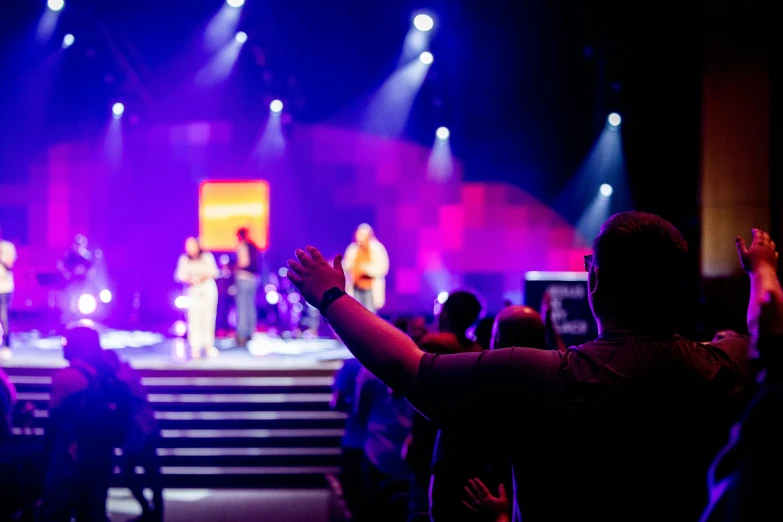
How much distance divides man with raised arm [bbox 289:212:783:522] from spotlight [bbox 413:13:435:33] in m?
11.4

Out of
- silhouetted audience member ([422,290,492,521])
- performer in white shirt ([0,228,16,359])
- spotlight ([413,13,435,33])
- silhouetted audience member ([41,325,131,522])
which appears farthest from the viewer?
spotlight ([413,13,435,33])

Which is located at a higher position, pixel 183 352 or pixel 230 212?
pixel 230 212

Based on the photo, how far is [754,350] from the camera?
1026mm

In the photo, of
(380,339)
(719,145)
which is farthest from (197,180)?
(380,339)

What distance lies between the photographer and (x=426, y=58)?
13.0m

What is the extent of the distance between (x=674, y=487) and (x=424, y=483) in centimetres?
182

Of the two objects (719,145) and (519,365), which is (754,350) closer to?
(519,365)

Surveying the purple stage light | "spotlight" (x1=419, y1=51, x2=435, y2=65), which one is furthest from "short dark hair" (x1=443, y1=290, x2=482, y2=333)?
"spotlight" (x1=419, y1=51, x2=435, y2=65)

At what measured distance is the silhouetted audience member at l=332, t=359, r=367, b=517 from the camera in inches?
196

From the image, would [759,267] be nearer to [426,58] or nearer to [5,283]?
[5,283]

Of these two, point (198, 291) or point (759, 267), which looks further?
point (198, 291)

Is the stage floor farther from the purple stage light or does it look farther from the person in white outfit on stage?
the purple stage light

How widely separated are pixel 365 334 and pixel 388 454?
285 cm

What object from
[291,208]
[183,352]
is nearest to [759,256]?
[183,352]
